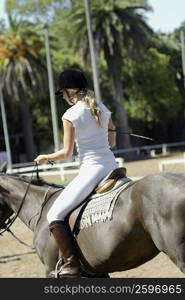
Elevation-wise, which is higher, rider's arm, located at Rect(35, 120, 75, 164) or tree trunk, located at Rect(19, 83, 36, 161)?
rider's arm, located at Rect(35, 120, 75, 164)

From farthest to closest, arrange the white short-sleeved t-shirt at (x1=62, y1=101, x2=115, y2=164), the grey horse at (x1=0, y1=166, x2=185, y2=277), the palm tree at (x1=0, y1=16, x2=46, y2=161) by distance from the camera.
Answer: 1. the palm tree at (x1=0, y1=16, x2=46, y2=161)
2. the white short-sleeved t-shirt at (x1=62, y1=101, x2=115, y2=164)
3. the grey horse at (x1=0, y1=166, x2=185, y2=277)

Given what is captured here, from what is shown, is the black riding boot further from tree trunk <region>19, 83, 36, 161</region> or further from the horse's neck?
tree trunk <region>19, 83, 36, 161</region>

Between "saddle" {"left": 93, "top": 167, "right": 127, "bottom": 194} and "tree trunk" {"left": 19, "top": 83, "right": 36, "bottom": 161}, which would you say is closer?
"saddle" {"left": 93, "top": 167, "right": 127, "bottom": 194}

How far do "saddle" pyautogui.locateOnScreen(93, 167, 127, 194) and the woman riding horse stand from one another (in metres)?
0.06

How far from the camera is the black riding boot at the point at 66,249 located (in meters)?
5.65

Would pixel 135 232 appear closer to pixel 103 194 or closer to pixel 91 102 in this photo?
pixel 103 194

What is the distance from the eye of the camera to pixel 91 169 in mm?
5652

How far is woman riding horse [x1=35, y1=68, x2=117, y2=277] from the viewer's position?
18.2ft

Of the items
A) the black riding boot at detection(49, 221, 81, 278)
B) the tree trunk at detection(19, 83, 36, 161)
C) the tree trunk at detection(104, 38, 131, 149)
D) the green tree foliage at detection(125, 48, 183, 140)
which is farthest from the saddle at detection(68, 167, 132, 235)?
the green tree foliage at detection(125, 48, 183, 140)

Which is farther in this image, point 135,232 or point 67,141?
point 67,141

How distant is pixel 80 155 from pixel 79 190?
358mm

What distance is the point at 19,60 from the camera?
4741cm

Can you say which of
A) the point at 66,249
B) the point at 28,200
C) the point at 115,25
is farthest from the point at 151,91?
the point at 66,249

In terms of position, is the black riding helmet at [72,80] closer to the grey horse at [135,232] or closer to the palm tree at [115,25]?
the grey horse at [135,232]
